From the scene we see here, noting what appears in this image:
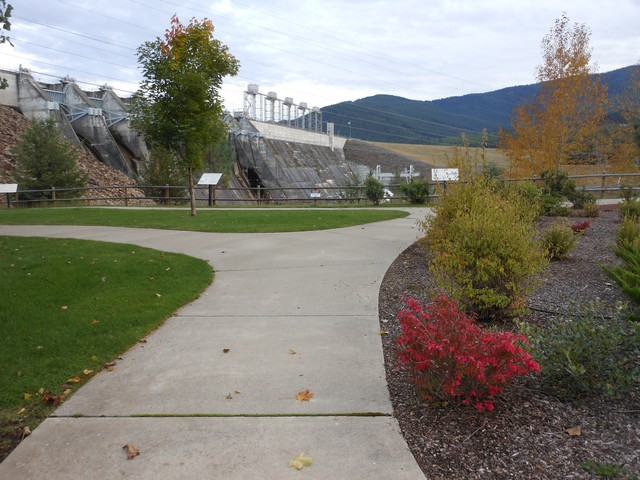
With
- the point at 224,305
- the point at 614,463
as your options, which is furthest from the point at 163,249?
the point at 614,463

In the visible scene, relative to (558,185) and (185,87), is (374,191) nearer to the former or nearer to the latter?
(558,185)

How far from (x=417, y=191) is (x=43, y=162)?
758 inches

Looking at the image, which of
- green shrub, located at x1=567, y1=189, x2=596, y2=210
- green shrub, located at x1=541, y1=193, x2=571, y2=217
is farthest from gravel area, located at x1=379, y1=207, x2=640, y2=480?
green shrub, located at x1=567, y1=189, x2=596, y2=210

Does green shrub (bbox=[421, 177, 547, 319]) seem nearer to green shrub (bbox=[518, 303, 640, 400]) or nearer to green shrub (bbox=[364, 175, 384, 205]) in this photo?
green shrub (bbox=[518, 303, 640, 400])

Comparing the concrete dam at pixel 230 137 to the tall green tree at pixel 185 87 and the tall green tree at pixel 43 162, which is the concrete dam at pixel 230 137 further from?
the tall green tree at pixel 185 87

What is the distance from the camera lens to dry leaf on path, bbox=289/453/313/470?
→ 9.31 ft

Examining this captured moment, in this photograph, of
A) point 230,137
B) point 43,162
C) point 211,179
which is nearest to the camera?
point 211,179

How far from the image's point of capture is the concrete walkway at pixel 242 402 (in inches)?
114

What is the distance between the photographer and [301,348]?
4676mm

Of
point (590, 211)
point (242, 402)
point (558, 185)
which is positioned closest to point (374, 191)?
point (558, 185)

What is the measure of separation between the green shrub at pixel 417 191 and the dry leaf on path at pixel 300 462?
19.1m

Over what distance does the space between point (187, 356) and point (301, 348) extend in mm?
989

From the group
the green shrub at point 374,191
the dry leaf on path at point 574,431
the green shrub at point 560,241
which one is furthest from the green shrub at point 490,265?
the green shrub at point 374,191

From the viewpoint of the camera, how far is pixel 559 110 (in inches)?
969
